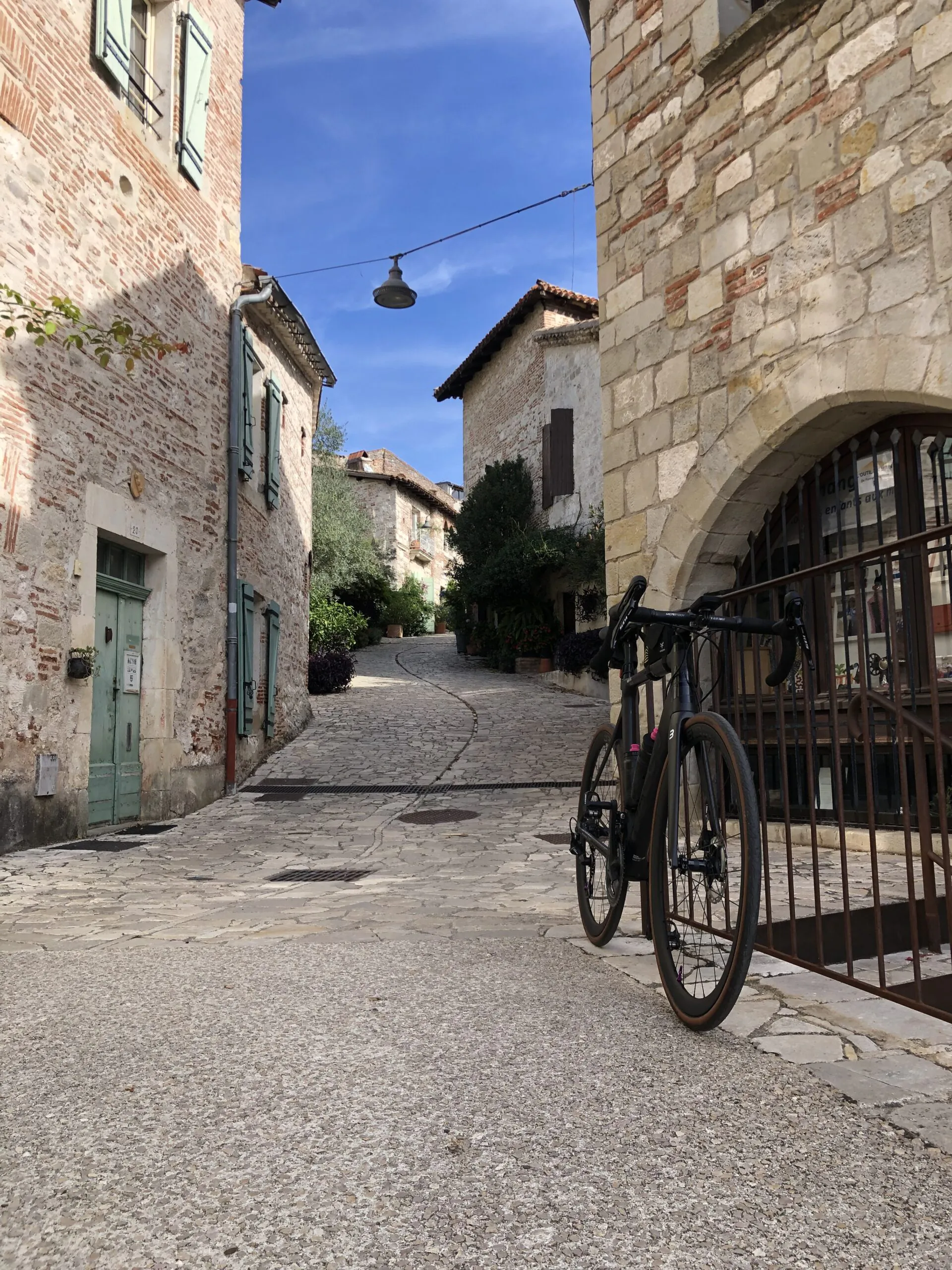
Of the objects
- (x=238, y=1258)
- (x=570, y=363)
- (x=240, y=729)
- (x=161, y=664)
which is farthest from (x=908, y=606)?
(x=570, y=363)

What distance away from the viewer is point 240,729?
10.3 m

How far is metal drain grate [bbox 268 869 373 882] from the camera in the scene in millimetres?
5457

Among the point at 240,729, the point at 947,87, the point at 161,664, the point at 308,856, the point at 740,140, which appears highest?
the point at 740,140

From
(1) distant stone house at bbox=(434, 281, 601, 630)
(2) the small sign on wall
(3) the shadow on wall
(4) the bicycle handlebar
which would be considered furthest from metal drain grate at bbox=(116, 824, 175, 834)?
(1) distant stone house at bbox=(434, 281, 601, 630)

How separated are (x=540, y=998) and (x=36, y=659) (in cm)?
550

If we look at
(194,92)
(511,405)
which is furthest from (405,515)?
(194,92)

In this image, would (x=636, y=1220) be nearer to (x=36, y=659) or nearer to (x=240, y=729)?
(x=36, y=659)

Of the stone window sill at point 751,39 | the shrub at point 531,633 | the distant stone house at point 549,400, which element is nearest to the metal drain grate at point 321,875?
the stone window sill at point 751,39

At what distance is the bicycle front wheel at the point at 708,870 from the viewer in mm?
2203

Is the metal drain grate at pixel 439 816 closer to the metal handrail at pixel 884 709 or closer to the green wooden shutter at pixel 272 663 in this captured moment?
the green wooden shutter at pixel 272 663

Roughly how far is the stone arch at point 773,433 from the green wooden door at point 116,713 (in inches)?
185

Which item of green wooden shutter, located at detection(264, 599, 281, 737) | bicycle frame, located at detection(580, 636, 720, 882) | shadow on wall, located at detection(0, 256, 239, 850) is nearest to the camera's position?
bicycle frame, located at detection(580, 636, 720, 882)

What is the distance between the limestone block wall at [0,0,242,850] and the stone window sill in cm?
482

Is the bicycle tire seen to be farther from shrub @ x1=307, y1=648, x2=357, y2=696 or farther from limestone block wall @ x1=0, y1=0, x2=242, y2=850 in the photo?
shrub @ x1=307, y1=648, x2=357, y2=696
